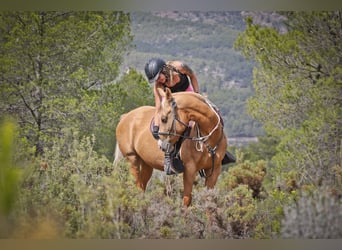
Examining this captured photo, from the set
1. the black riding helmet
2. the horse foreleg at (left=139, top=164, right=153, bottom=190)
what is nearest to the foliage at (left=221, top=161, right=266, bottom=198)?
the horse foreleg at (left=139, top=164, right=153, bottom=190)

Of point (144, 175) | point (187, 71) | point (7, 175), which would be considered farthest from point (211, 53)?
point (7, 175)

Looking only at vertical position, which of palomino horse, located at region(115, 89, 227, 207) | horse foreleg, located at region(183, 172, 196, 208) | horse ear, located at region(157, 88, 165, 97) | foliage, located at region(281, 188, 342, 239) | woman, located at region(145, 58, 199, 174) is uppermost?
woman, located at region(145, 58, 199, 174)

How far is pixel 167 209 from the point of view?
893cm

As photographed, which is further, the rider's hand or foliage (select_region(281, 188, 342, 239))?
the rider's hand

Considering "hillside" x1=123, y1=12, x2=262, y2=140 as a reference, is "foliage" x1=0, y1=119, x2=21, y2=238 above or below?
below

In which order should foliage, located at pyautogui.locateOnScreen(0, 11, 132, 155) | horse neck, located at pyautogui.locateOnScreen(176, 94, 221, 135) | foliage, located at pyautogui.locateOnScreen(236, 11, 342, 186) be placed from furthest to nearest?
1. foliage, located at pyautogui.locateOnScreen(0, 11, 132, 155)
2. foliage, located at pyautogui.locateOnScreen(236, 11, 342, 186)
3. horse neck, located at pyautogui.locateOnScreen(176, 94, 221, 135)

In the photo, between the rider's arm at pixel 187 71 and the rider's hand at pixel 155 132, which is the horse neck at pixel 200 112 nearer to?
the rider's arm at pixel 187 71

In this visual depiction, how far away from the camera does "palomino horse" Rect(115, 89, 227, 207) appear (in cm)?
891

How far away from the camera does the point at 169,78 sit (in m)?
9.09

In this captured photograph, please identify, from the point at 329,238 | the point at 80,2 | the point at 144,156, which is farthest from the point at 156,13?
the point at 329,238

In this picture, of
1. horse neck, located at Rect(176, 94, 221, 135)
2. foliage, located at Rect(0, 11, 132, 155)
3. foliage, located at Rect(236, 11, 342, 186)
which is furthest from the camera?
foliage, located at Rect(0, 11, 132, 155)

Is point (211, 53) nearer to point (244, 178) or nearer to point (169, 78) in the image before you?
point (169, 78)

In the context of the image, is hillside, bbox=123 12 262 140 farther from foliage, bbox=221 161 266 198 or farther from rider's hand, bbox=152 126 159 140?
rider's hand, bbox=152 126 159 140

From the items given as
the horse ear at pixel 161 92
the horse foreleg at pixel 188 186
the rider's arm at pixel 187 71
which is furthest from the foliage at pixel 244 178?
the horse ear at pixel 161 92
